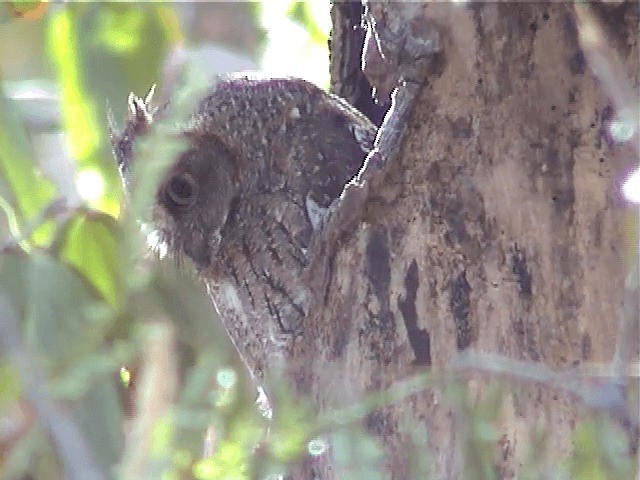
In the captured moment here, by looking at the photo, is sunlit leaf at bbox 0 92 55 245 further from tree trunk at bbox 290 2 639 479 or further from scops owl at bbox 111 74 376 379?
tree trunk at bbox 290 2 639 479

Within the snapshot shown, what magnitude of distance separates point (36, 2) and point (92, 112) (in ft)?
0.54

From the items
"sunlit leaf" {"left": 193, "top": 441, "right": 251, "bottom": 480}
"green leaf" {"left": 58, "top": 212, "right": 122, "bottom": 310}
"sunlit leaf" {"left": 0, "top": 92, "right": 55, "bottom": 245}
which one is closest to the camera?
"sunlit leaf" {"left": 193, "top": 441, "right": 251, "bottom": 480}

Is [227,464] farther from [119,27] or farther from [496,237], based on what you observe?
[119,27]

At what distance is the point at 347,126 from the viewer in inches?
62.1

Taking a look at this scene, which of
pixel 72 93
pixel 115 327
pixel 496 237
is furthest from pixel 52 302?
pixel 496 237

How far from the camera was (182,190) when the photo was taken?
1595 millimetres

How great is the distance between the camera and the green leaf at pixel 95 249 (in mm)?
1421

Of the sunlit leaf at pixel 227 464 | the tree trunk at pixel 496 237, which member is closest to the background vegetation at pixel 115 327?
the sunlit leaf at pixel 227 464

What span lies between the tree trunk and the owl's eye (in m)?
0.41

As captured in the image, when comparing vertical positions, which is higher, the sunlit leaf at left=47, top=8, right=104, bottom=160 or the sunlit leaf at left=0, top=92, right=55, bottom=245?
the sunlit leaf at left=47, top=8, right=104, bottom=160

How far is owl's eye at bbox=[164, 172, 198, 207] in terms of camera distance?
1.58m

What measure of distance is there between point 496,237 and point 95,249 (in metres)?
0.55

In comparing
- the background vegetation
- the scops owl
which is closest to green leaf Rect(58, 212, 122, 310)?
the background vegetation

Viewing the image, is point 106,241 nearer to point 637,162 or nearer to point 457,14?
point 457,14
